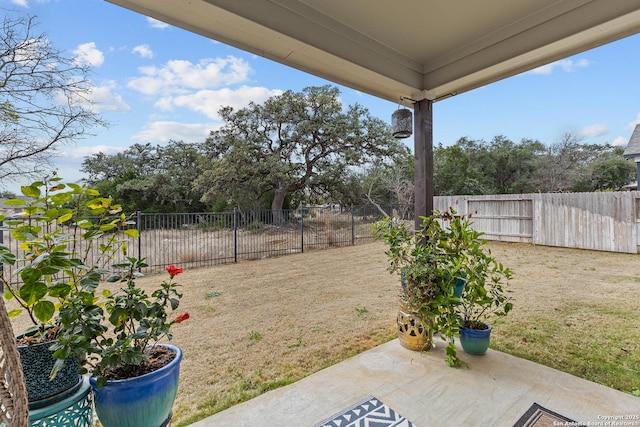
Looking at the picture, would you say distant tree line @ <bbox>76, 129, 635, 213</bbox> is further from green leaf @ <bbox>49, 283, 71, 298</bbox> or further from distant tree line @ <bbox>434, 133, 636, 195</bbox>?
green leaf @ <bbox>49, 283, 71, 298</bbox>

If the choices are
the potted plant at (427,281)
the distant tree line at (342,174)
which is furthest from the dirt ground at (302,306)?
the distant tree line at (342,174)

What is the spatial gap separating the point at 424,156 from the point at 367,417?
69.1 inches

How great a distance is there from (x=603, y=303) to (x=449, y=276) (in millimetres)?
2527

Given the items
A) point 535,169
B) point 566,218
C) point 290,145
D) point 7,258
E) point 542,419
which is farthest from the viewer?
point 290,145

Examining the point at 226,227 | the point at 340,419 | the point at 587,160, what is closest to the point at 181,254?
the point at 226,227

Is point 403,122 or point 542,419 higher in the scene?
point 403,122

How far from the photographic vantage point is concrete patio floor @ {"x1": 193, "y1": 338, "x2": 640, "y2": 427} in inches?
52.4

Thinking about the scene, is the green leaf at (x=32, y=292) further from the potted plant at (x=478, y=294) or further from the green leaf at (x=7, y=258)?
the potted plant at (x=478, y=294)

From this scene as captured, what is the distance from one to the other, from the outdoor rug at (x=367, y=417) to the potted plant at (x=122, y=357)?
74 centimetres

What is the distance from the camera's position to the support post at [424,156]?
215 centimetres

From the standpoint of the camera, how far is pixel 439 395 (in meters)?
1.49

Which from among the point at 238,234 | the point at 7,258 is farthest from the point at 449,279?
the point at 238,234

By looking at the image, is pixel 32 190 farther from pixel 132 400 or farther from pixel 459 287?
pixel 459 287

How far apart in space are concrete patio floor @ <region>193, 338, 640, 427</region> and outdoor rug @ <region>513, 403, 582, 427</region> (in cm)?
3
